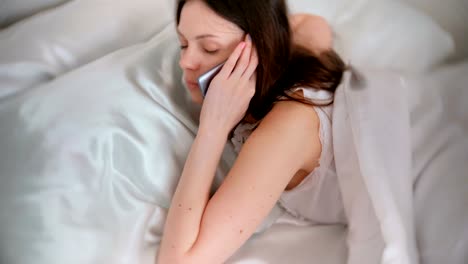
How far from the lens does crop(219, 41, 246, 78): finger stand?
32.3 inches

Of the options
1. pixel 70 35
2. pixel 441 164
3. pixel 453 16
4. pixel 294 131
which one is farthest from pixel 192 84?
pixel 453 16

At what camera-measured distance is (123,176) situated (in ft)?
2.74

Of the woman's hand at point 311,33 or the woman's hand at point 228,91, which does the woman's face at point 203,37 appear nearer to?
the woman's hand at point 228,91

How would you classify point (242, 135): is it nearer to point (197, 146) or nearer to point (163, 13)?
point (197, 146)

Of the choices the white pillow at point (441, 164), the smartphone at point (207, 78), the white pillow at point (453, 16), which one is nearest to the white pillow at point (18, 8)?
the smartphone at point (207, 78)

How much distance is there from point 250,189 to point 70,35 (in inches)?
22.6

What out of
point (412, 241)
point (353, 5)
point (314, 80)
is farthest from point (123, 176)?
point (353, 5)

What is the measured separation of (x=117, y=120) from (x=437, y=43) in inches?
34.5

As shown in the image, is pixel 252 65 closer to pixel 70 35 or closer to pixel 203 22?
pixel 203 22

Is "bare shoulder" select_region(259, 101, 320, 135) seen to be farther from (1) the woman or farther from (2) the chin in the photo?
(2) the chin

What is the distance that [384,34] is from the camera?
125 centimetres

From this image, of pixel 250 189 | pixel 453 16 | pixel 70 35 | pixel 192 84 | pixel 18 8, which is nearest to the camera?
pixel 250 189

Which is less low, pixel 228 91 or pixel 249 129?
pixel 228 91

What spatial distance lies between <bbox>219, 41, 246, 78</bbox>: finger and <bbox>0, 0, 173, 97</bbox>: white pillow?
365mm
